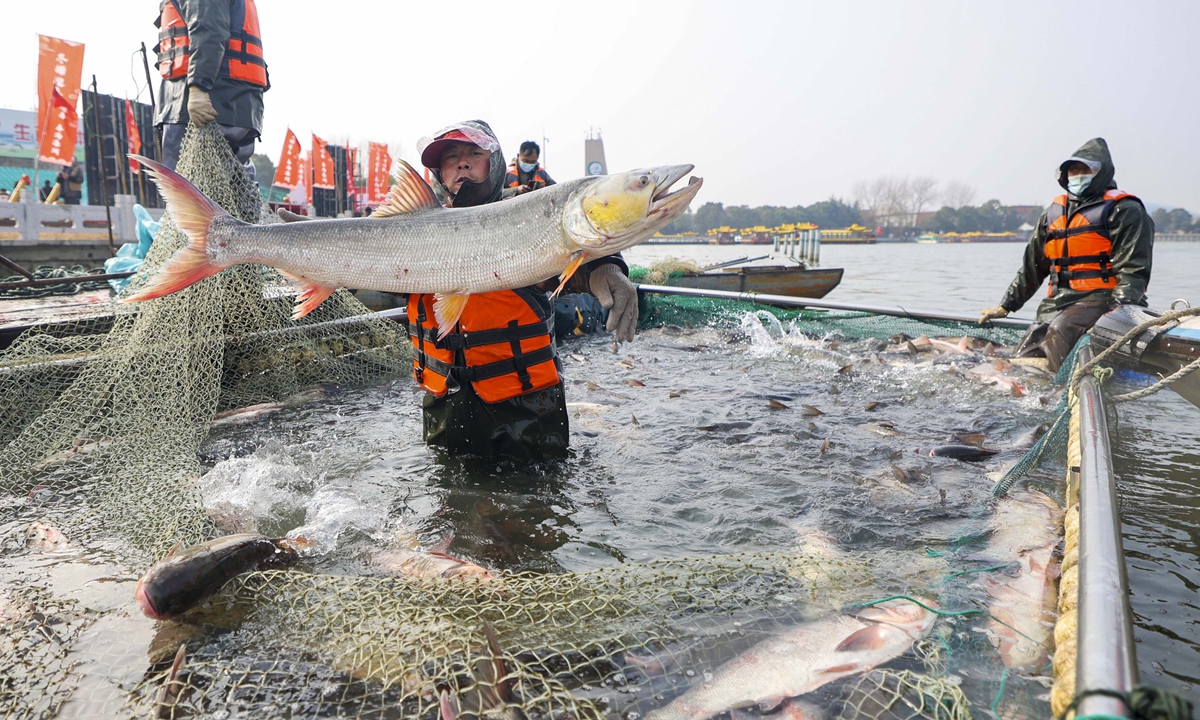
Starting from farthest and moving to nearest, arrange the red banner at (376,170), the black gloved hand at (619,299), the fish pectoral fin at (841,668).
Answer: the red banner at (376,170)
the black gloved hand at (619,299)
the fish pectoral fin at (841,668)

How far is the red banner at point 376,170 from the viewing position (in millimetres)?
40312

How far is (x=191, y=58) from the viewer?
652cm

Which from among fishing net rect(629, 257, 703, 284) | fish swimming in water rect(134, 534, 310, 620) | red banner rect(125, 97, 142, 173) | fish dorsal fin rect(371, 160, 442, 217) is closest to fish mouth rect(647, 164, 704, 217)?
fish dorsal fin rect(371, 160, 442, 217)

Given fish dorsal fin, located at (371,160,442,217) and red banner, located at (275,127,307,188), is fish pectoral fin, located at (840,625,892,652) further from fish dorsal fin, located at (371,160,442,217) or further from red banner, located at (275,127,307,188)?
red banner, located at (275,127,307,188)

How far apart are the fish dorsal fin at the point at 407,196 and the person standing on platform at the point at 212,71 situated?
160 inches

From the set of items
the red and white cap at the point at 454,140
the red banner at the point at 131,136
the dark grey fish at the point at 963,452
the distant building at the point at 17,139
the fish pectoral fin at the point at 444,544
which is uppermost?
the distant building at the point at 17,139

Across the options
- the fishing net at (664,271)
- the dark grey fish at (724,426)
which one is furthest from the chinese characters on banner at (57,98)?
Result: the dark grey fish at (724,426)

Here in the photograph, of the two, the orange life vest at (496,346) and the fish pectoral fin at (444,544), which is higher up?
the orange life vest at (496,346)

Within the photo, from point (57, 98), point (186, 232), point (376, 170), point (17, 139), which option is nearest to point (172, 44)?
point (186, 232)

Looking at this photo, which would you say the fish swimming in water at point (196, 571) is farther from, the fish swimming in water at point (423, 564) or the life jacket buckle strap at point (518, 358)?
the life jacket buckle strap at point (518, 358)

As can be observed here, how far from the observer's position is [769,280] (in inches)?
589

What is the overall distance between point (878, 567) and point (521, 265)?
234 cm

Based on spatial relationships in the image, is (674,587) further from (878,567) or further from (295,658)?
(295,658)

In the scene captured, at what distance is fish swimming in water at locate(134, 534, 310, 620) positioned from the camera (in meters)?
2.88
